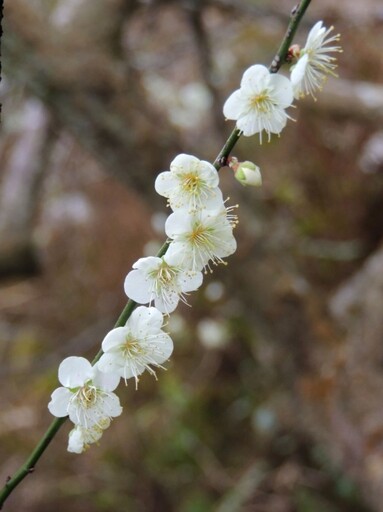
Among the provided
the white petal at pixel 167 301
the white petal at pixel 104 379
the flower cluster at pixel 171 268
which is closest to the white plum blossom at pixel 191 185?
the flower cluster at pixel 171 268

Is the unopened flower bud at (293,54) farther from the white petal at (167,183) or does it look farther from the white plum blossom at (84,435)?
the white plum blossom at (84,435)

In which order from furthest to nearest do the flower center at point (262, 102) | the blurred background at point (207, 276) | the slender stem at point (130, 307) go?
1. the blurred background at point (207, 276)
2. the flower center at point (262, 102)
3. the slender stem at point (130, 307)

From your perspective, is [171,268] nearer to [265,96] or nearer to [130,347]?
[130,347]

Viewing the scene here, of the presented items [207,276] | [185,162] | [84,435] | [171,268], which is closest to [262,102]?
[185,162]

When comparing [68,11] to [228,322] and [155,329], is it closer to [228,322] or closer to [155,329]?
[228,322]

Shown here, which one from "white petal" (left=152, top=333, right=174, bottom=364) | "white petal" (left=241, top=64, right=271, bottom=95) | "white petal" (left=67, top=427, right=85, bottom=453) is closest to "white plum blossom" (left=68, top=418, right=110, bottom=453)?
"white petal" (left=67, top=427, right=85, bottom=453)

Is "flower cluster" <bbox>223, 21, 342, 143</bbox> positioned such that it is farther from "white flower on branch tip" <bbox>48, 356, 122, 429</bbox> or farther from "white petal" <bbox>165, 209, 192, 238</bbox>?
"white flower on branch tip" <bbox>48, 356, 122, 429</bbox>
